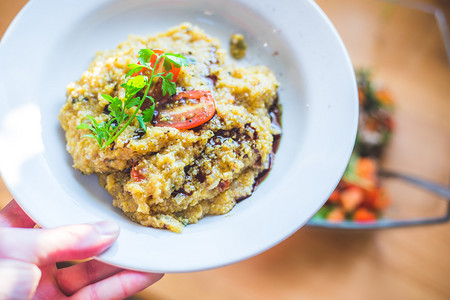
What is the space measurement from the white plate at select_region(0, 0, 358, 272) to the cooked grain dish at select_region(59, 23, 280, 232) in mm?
108

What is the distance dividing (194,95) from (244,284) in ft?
6.66

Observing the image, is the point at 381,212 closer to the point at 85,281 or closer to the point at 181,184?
the point at 181,184

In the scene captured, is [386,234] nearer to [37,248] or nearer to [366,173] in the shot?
[366,173]

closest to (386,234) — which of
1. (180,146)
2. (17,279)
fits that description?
(180,146)

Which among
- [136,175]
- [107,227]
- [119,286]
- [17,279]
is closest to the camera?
[17,279]

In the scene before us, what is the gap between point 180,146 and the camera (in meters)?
2.02

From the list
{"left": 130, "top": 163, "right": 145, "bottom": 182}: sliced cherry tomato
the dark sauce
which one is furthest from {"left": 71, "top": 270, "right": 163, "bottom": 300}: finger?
the dark sauce

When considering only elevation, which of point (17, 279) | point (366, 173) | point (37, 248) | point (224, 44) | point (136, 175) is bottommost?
point (17, 279)

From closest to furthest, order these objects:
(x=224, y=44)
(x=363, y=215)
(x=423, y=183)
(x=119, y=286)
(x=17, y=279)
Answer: (x=17, y=279), (x=119, y=286), (x=224, y=44), (x=423, y=183), (x=363, y=215)

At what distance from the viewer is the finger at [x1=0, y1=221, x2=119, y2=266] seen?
1771 mm

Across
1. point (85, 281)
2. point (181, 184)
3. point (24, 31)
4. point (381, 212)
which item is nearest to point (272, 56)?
point (181, 184)

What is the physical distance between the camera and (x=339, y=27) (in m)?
3.90

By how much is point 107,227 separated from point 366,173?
2.98 meters

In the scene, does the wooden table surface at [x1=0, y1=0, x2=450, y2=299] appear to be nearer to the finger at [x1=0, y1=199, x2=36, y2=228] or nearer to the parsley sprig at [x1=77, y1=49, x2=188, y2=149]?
the finger at [x1=0, y1=199, x2=36, y2=228]
